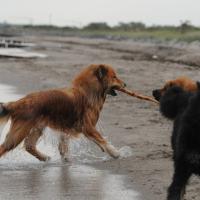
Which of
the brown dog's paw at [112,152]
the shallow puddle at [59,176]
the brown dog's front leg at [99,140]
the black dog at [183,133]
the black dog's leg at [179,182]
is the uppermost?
the black dog at [183,133]

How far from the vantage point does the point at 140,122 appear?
11.6m

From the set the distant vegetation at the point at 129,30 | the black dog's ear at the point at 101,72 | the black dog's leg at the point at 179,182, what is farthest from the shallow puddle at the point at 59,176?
the distant vegetation at the point at 129,30

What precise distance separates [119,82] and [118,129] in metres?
1.85

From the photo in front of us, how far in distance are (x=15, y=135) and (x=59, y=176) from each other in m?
0.89

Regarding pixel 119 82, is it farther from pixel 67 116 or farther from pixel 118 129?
pixel 118 129

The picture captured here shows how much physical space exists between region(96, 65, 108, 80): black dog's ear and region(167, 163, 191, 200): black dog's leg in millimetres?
3343

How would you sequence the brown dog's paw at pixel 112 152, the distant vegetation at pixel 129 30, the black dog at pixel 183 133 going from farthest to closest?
1. the distant vegetation at pixel 129 30
2. the brown dog's paw at pixel 112 152
3. the black dog at pixel 183 133

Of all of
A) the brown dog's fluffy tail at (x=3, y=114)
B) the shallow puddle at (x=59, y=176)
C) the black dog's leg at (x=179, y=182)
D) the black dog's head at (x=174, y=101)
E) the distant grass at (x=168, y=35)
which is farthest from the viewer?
the distant grass at (x=168, y=35)

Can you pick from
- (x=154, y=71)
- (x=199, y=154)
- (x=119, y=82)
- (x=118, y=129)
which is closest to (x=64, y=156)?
(x=119, y=82)

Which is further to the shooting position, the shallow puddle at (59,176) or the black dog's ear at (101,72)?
the black dog's ear at (101,72)

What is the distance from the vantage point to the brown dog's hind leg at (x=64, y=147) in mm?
9026

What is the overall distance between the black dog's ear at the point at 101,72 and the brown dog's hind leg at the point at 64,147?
3.17ft

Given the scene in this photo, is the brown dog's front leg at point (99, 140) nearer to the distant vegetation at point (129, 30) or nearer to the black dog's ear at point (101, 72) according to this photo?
the black dog's ear at point (101, 72)

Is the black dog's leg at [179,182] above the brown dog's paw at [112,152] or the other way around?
above
